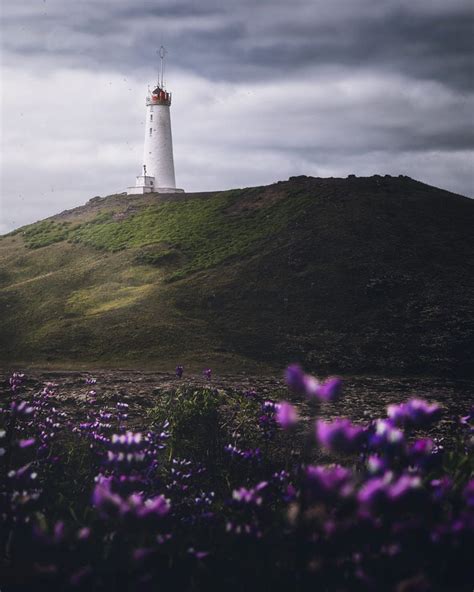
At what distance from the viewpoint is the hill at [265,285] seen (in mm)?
22266

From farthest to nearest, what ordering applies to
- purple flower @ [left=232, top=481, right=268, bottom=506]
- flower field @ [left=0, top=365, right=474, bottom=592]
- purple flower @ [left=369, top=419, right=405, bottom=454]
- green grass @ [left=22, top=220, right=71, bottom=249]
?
1. green grass @ [left=22, top=220, right=71, bottom=249]
2. purple flower @ [left=232, top=481, right=268, bottom=506]
3. purple flower @ [left=369, top=419, right=405, bottom=454]
4. flower field @ [left=0, top=365, right=474, bottom=592]

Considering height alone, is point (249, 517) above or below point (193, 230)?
below

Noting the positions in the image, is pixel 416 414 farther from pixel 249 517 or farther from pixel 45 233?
pixel 45 233

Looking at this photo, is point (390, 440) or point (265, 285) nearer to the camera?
point (390, 440)

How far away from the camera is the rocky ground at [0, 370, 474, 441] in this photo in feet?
39.1

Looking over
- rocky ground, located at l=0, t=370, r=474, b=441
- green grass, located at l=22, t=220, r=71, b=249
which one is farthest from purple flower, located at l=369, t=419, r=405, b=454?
green grass, located at l=22, t=220, r=71, b=249

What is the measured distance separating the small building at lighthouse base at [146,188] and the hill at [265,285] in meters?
11.4

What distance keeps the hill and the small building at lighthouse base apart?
11.4 m

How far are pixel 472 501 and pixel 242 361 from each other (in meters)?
17.4

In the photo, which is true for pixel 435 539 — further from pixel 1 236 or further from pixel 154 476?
pixel 1 236

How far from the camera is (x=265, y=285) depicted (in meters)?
28.6

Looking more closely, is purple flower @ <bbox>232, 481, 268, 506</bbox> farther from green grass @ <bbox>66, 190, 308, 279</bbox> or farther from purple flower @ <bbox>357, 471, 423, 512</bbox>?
green grass @ <bbox>66, 190, 308, 279</bbox>

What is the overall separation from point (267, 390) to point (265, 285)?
1372 centimetres

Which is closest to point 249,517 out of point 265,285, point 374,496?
point 374,496
